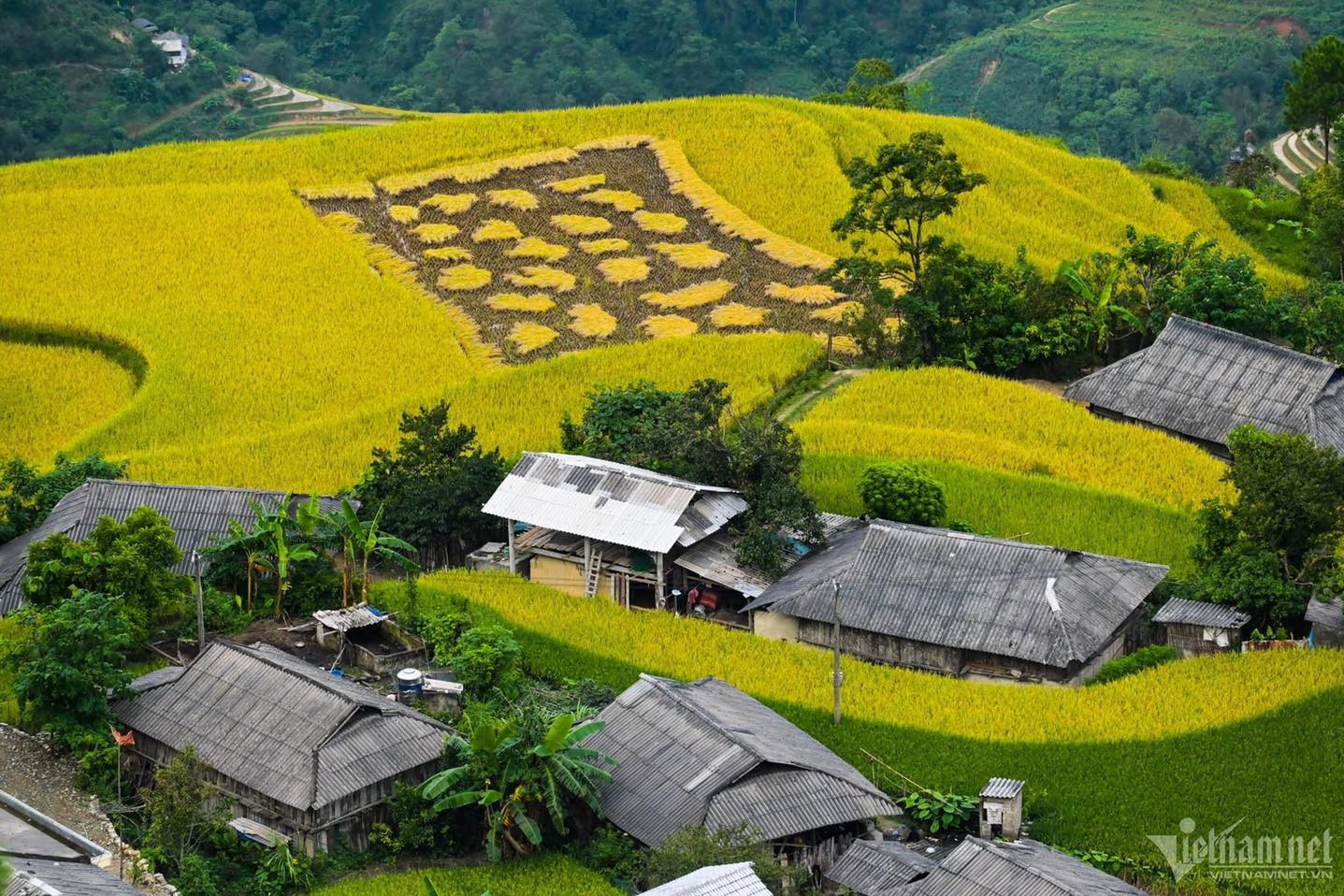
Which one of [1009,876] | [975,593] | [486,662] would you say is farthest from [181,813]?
[975,593]

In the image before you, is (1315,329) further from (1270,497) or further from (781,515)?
(781,515)

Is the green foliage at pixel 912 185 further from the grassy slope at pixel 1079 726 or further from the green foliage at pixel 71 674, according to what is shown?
the green foliage at pixel 71 674

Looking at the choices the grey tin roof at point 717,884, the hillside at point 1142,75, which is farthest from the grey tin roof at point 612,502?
the hillside at point 1142,75

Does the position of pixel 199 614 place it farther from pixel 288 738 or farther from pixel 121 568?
pixel 288 738

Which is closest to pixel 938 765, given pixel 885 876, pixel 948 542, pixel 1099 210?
pixel 885 876

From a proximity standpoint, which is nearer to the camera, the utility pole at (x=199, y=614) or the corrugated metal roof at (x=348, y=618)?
the utility pole at (x=199, y=614)

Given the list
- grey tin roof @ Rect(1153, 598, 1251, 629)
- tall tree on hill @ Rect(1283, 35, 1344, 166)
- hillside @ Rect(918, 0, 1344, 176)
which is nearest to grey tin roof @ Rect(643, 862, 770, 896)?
grey tin roof @ Rect(1153, 598, 1251, 629)

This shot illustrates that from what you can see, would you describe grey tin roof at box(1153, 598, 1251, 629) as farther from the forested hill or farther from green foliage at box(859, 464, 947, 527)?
the forested hill
